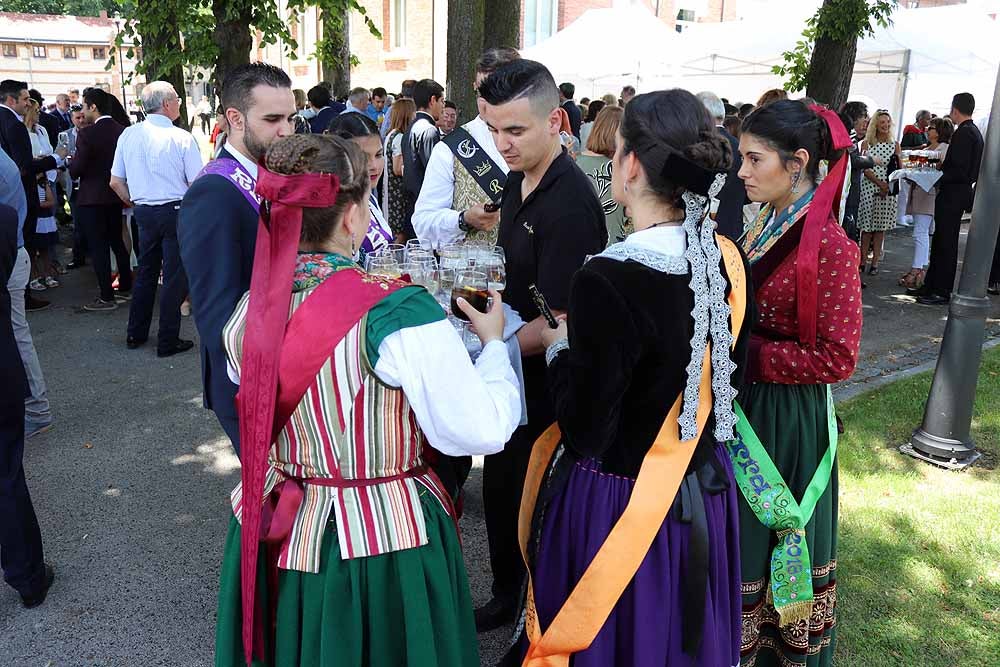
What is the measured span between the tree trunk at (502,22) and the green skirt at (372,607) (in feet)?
22.5

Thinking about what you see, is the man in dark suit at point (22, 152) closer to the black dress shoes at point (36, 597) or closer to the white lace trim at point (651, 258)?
the black dress shoes at point (36, 597)

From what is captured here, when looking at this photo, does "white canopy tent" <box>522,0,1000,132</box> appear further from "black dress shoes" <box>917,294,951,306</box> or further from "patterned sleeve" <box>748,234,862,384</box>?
"patterned sleeve" <box>748,234,862,384</box>

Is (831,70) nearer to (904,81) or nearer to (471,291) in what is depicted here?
(904,81)

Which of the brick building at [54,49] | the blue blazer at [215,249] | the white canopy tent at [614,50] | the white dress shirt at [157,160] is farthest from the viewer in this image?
the brick building at [54,49]

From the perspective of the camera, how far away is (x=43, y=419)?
17.3ft

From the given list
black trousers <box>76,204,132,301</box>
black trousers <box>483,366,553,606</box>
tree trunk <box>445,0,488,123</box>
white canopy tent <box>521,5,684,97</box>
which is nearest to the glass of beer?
black trousers <box>483,366,553,606</box>

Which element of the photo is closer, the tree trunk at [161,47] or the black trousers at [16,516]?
the black trousers at [16,516]

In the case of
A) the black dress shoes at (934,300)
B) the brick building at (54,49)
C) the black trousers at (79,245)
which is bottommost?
the black dress shoes at (934,300)

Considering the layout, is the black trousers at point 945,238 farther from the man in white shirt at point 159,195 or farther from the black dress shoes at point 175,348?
the black dress shoes at point 175,348

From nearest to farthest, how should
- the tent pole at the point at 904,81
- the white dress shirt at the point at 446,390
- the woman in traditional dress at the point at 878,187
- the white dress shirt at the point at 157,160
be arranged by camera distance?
the white dress shirt at the point at 446,390 → the white dress shirt at the point at 157,160 → the woman in traditional dress at the point at 878,187 → the tent pole at the point at 904,81

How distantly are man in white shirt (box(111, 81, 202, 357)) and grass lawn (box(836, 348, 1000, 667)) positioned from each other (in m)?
5.50

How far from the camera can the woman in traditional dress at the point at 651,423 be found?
1.94 metres

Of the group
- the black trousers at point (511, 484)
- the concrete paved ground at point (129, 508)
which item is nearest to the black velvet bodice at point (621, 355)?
the black trousers at point (511, 484)

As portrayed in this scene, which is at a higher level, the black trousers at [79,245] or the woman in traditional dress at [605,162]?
the woman in traditional dress at [605,162]
